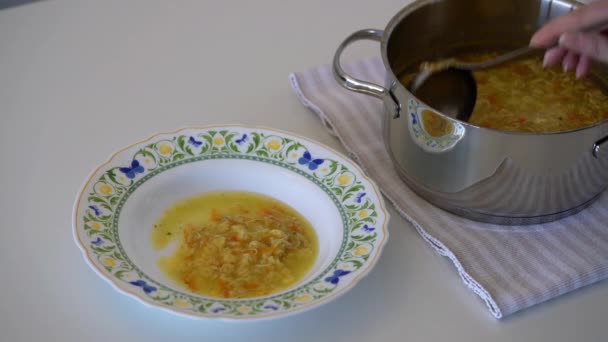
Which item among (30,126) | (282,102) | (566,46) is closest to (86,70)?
(30,126)

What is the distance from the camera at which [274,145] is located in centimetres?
107

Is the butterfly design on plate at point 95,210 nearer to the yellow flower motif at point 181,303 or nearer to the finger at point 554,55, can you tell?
the yellow flower motif at point 181,303

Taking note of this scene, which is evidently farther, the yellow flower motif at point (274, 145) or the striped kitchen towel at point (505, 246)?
the yellow flower motif at point (274, 145)

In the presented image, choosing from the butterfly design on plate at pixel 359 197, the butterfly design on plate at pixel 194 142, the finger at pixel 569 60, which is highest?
the butterfly design on plate at pixel 194 142

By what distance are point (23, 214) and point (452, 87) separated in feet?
2.19

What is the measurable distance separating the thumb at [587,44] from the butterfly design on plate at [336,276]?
42 centimetres

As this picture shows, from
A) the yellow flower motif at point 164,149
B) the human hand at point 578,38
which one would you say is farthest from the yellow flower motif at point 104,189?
the human hand at point 578,38

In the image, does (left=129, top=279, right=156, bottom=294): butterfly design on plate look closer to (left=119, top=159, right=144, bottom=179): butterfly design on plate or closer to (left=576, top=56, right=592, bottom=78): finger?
(left=119, top=159, right=144, bottom=179): butterfly design on plate

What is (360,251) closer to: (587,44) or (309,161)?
(309,161)

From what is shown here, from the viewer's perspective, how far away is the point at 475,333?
882 millimetres

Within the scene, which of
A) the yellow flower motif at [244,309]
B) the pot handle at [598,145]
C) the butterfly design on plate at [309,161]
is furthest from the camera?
the butterfly design on plate at [309,161]

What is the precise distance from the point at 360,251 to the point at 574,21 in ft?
1.43

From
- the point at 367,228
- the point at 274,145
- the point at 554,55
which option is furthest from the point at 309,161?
the point at 554,55

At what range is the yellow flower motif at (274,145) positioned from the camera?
1063 mm
